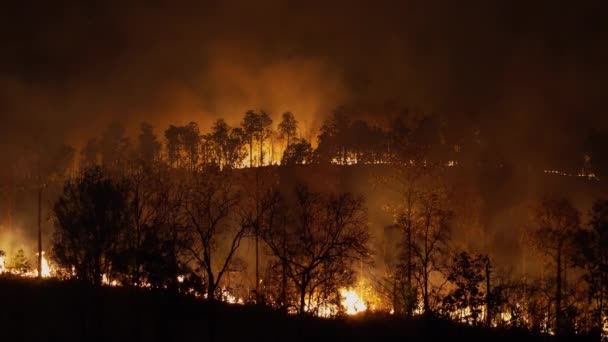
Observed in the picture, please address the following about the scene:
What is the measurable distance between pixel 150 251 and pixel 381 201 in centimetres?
5425

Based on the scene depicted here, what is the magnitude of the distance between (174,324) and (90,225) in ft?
33.5

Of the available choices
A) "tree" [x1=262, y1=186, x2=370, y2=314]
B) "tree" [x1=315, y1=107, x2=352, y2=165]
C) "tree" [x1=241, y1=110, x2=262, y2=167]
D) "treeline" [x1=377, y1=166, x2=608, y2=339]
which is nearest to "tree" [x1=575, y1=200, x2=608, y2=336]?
"treeline" [x1=377, y1=166, x2=608, y2=339]

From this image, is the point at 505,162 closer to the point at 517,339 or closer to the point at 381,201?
the point at 381,201

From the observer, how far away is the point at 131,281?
998 inches

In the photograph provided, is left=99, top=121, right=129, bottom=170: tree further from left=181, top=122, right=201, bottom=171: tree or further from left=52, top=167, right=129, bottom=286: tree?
left=52, top=167, right=129, bottom=286: tree

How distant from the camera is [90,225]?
24781mm

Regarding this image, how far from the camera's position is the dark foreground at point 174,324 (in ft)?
81.8

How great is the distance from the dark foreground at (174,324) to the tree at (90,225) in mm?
2229

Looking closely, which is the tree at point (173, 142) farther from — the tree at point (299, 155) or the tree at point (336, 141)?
the tree at point (299, 155)

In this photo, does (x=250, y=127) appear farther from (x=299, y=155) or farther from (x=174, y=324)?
(x=174, y=324)

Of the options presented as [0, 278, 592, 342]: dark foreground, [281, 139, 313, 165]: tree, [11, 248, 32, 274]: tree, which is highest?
[281, 139, 313, 165]: tree

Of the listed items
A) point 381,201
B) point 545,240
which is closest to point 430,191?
point 545,240

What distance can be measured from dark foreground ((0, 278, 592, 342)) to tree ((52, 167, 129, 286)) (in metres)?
2.23

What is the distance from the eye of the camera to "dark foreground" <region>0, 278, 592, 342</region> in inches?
981
